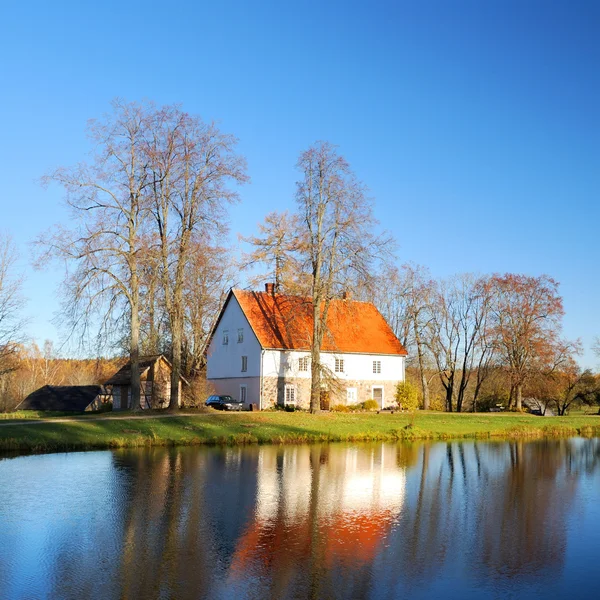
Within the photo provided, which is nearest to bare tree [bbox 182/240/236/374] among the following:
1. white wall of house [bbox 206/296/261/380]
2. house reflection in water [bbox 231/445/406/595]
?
white wall of house [bbox 206/296/261/380]

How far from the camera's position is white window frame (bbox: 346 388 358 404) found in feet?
170

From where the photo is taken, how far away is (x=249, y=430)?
32.9m

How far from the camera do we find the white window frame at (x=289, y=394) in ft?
159

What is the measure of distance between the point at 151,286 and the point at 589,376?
166 ft

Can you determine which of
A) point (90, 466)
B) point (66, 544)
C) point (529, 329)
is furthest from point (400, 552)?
point (529, 329)

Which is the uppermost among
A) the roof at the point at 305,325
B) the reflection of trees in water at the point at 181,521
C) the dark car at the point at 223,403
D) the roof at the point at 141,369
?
the roof at the point at 305,325

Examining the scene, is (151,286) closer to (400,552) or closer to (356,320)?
(356,320)

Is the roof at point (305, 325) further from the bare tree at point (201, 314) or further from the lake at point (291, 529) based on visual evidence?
the lake at point (291, 529)

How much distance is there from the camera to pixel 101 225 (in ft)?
119

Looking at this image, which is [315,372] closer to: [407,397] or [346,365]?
[346,365]

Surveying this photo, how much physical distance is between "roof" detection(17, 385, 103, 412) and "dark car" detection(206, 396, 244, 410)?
1940cm

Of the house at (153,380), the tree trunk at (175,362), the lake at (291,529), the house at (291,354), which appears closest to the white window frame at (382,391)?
the house at (291,354)

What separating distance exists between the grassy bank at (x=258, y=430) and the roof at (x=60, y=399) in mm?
28865

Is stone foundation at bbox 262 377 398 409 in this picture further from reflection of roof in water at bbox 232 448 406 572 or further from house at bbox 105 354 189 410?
reflection of roof in water at bbox 232 448 406 572
